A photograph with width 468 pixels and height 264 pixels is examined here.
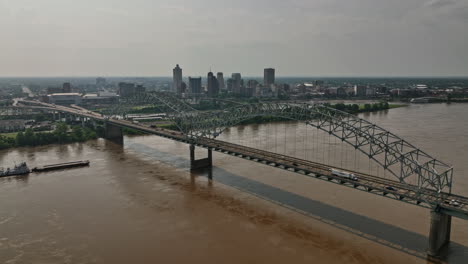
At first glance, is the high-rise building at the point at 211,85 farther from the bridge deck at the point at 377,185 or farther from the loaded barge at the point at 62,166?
the bridge deck at the point at 377,185

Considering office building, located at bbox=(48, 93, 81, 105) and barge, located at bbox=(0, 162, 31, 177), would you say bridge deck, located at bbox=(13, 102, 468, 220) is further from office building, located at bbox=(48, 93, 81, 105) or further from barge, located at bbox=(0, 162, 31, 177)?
office building, located at bbox=(48, 93, 81, 105)

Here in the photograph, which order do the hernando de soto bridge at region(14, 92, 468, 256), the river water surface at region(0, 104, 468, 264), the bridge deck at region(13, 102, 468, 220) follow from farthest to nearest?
the river water surface at region(0, 104, 468, 264), the hernando de soto bridge at region(14, 92, 468, 256), the bridge deck at region(13, 102, 468, 220)

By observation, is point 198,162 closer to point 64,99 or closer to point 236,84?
point 64,99

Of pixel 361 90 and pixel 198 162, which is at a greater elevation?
pixel 361 90

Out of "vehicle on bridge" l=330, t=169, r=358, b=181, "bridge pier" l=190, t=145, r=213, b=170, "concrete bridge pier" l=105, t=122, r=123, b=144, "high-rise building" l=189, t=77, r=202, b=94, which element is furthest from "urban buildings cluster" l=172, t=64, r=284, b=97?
"vehicle on bridge" l=330, t=169, r=358, b=181

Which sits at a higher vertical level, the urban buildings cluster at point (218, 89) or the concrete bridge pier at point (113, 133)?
the urban buildings cluster at point (218, 89)

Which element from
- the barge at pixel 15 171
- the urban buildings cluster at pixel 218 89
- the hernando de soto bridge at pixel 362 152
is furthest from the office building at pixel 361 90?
the barge at pixel 15 171

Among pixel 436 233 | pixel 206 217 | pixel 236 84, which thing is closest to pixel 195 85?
pixel 236 84
